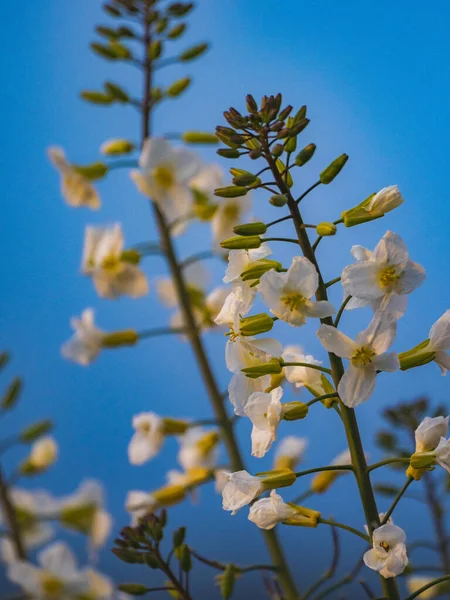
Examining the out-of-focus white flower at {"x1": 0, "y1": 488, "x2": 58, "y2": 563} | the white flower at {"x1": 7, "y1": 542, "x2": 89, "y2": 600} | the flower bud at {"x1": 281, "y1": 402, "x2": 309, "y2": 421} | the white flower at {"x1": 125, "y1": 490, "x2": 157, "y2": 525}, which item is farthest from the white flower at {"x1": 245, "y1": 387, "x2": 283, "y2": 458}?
the out-of-focus white flower at {"x1": 0, "y1": 488, "x2": 58, "y2": 563}

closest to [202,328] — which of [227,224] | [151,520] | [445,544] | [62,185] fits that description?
[227,224]

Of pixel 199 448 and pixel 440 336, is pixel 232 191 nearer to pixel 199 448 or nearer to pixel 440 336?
pixel 440 336

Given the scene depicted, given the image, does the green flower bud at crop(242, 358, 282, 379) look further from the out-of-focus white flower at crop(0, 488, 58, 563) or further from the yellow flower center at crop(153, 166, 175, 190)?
the out-of-focus white flower at crop(0, 488, 58, 563)

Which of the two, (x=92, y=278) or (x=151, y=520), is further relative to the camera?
(x=92, y=278)

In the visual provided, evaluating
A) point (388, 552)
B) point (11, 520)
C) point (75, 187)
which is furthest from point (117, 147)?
point (388, 552)

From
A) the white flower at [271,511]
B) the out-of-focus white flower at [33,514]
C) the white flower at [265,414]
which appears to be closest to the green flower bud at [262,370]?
Result: the white flower at [265,414]

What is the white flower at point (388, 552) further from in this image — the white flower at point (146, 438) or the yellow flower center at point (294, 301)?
the white flower at point (146, 438)

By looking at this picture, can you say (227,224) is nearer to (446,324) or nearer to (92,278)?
(92,278)
